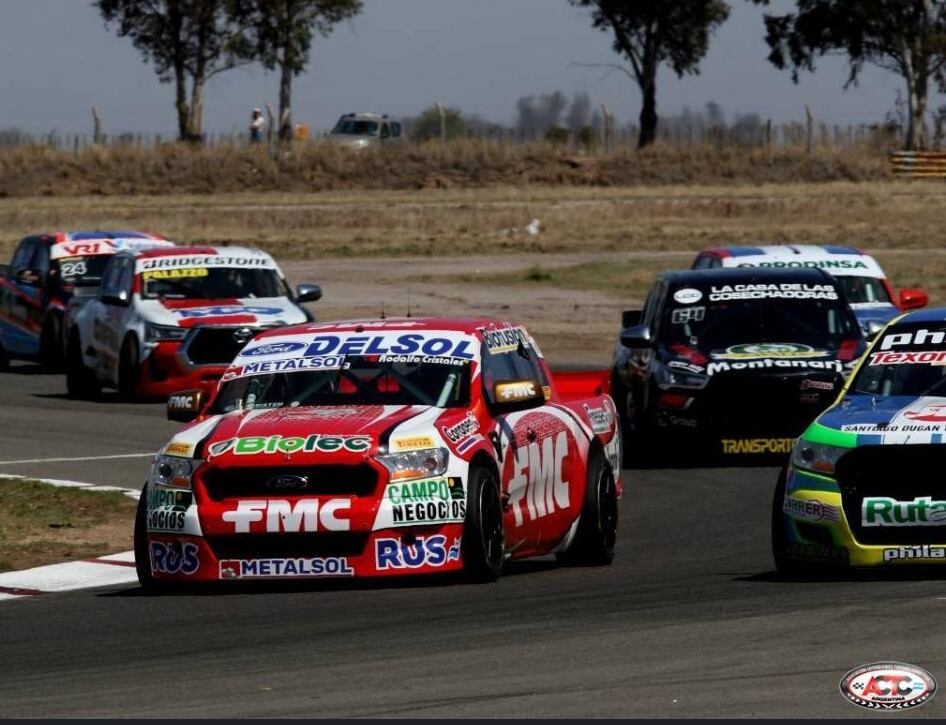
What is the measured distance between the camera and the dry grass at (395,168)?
66.8 m

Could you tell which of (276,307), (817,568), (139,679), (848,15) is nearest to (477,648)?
(139,679)

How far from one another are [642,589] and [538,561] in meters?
1.97

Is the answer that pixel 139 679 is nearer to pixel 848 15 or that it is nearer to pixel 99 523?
pixel 99 523

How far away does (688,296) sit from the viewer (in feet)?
64.0

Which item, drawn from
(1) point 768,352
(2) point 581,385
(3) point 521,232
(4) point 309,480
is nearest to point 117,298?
(1) point 768,352

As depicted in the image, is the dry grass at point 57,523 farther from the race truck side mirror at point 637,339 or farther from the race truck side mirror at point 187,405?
the race truck side mirror at point 637,339

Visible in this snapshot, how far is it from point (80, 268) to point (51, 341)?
3.30 feet

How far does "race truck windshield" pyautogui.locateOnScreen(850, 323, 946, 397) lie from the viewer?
12.4 m

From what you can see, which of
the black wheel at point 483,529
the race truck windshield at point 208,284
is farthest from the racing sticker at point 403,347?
the race truck windshield at point 208,284

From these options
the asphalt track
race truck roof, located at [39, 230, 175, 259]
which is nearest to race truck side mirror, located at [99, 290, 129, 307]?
race truck roof, located at [39, 230, 175, 259]

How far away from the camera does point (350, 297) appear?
39594 millimetres

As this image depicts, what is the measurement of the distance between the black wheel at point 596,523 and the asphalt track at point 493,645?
17cm

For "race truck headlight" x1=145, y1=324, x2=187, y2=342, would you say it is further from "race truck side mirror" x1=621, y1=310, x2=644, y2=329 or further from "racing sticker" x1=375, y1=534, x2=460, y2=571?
"racing sticker" x1=375, y1=534, x2=460, y2=571

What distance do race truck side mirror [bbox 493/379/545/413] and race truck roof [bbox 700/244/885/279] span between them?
37.0ft
